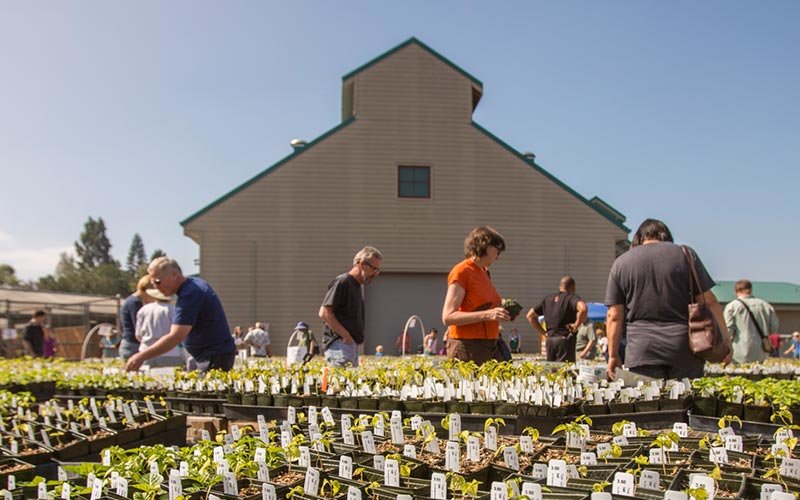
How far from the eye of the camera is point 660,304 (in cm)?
471

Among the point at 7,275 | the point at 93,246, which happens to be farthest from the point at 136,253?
the point at 7,275

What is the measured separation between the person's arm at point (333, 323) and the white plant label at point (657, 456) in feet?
12.7

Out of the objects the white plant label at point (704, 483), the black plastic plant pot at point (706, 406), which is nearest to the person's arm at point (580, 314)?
the black plastic plant pot at point (706, 406)

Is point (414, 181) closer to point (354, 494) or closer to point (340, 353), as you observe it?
point (340, 353)

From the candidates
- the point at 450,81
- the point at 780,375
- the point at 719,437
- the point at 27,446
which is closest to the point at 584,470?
the point at 719,437

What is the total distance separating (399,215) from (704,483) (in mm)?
18272

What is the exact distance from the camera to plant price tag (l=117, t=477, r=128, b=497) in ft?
8.06

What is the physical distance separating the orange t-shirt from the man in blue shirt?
1999 millimetres

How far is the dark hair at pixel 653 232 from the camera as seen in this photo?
500cm

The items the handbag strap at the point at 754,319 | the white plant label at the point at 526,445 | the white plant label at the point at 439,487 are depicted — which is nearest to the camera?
the white plant label at the point at 439,487

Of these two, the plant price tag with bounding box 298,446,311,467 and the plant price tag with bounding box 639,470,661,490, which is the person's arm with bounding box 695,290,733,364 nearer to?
the plant price tag with bounding box 639,470,661,490

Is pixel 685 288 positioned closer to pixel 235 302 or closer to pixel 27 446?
pixel 27 446

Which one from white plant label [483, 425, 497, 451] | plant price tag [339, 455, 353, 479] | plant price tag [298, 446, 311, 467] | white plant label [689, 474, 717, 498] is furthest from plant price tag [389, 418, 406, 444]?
white plant label [689, 474, 717, 498]

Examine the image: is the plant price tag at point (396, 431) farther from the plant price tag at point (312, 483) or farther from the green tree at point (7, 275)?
the green tree at point (7, 275)
